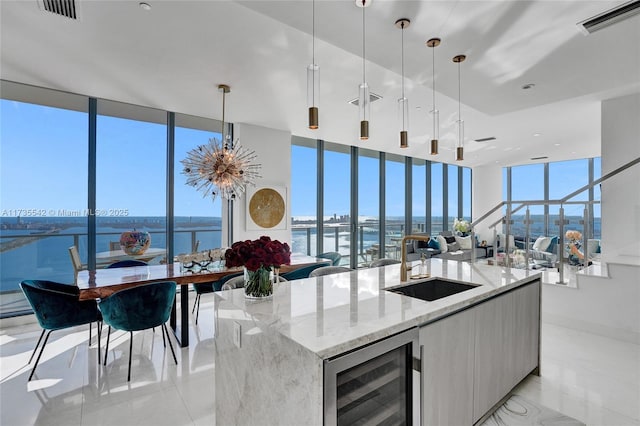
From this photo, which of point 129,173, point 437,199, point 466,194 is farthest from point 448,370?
point 466,194

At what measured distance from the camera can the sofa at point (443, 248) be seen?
7671mm

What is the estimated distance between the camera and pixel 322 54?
2953 millimetres

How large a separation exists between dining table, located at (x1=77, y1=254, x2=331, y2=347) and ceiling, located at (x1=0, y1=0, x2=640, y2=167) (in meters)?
2.09

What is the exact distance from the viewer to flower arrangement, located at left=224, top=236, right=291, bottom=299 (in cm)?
164

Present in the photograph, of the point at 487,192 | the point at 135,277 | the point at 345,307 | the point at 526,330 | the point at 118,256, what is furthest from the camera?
the point at 487,192

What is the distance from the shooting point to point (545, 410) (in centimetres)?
219

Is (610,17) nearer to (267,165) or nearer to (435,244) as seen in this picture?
(267,165)

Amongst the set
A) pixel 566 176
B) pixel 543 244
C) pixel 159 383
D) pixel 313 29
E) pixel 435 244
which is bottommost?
pixel 159 383

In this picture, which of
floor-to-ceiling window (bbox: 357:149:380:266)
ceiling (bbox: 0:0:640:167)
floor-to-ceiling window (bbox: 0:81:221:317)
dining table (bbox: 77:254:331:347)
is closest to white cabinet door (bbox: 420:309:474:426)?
dining table (bbox: 77:254:331:347)

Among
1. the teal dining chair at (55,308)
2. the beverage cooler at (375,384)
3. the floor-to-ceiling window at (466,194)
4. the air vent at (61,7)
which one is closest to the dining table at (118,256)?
the teal dining chair at (55,308)

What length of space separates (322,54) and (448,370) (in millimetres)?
2766

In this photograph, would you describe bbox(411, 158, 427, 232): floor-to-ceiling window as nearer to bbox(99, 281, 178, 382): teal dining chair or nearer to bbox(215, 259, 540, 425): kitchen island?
bbox(215, 259, 540, 425): kitchen island

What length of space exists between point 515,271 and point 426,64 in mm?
2017

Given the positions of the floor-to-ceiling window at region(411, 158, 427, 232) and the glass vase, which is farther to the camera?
the floor-to-ceiling window at region(411, 158, 427, 232)
